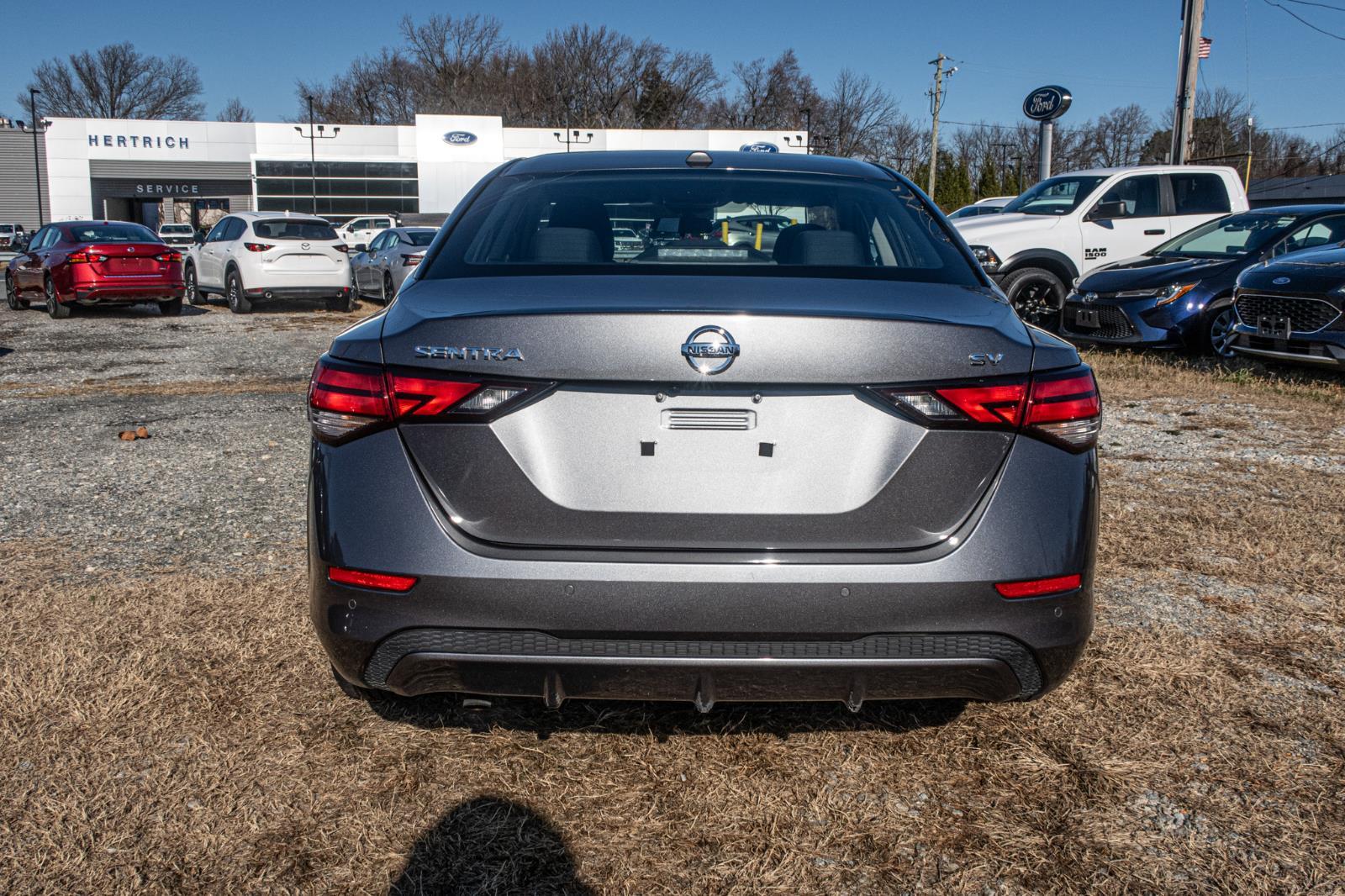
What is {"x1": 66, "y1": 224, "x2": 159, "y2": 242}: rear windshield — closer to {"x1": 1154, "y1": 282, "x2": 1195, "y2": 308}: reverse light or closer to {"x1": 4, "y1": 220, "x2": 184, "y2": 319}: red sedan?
{"x1": 4, "y1": 220, "x2": 184, "y2": 319}: red sedan

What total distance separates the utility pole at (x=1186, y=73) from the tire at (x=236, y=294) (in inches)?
709

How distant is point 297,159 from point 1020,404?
6825cm

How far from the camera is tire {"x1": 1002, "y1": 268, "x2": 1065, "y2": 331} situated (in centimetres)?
1316

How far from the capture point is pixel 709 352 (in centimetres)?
221

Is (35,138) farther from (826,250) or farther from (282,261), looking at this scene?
(826,250)

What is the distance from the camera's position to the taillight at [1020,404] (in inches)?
88.9

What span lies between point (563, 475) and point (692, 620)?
40 centimetres

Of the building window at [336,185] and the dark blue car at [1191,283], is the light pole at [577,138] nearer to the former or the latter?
the building window at [336,185]

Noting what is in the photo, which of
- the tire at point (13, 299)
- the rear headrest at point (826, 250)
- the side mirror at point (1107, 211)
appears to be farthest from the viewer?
the tire at point (13, 299)

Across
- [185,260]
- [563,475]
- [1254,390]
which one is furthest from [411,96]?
[563,475]

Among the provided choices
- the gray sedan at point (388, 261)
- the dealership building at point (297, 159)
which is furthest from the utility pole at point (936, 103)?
the gray sedan at point (388, 261)

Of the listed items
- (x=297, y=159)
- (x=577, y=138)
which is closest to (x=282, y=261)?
(x=577, y=138)

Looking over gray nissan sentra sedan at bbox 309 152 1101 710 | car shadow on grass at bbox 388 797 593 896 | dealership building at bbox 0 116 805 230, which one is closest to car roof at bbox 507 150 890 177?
gray nissan sentra sedan at bbox 309 152 1101 710

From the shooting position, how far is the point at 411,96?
84062 millimetres
